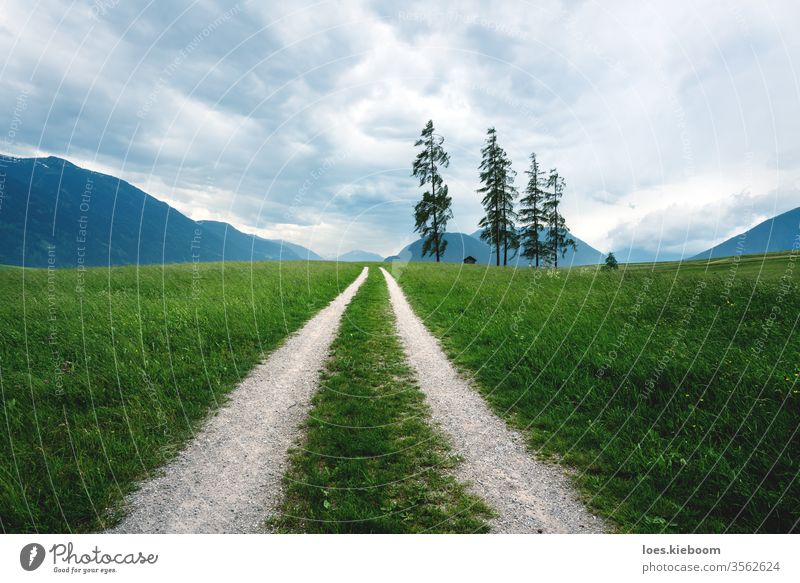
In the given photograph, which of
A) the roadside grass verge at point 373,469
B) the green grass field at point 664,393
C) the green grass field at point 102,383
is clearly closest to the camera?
the roadside grass verge at point 373,469

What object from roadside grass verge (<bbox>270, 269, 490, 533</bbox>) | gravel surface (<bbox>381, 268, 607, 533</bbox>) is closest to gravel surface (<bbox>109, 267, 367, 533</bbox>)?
roadside grass verge (<bbox>270, 269, 490, 533</bbox>)

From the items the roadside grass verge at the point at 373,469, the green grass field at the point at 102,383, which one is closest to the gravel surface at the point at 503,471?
the roadside grass verge at the point at 373,469

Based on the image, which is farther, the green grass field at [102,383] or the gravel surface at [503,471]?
the green grass field at [102,383]

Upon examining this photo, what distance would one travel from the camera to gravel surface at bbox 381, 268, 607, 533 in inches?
152

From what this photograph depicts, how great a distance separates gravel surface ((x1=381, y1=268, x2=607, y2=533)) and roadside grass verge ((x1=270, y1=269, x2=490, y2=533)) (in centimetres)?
23

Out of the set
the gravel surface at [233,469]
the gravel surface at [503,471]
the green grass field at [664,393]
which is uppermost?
the green grass field at [664,393]

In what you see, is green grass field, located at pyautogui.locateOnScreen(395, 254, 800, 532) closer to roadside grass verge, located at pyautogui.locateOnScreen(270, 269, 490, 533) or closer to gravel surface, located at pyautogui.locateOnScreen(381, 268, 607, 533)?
gravel surface, located at pyautogui.locateOnScreen(381, 268, 607, 533)

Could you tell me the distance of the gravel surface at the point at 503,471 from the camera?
12.6 feet

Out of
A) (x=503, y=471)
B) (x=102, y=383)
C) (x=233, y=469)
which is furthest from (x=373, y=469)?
(x=102, y=383)

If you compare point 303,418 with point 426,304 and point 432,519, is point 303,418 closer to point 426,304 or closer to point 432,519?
point 432,519

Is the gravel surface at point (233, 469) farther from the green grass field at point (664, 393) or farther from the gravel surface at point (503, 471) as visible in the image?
the green grass field at point (664, 393)

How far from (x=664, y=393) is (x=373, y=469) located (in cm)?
506

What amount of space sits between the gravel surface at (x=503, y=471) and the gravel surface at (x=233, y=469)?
242 cm
